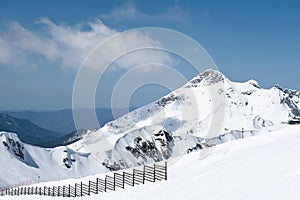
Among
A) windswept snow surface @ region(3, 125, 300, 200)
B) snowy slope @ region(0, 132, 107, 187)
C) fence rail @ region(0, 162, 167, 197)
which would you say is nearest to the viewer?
windswept snow surface @ region(3, 125, 300, 200)

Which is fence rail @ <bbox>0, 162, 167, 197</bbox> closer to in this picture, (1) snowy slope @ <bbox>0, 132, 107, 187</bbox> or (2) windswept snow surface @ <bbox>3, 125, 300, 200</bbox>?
(2) windswept snow surface @ <bbox>3, 125, 300, 200</bbox>

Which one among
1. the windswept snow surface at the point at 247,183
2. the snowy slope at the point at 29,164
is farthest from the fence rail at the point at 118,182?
the snowy slope at the point at 29,164

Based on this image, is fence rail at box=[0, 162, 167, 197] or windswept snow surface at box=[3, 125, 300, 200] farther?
fence rail at box=[0, 162, 167, 197]

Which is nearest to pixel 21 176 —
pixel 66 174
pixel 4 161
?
pixel 4 161

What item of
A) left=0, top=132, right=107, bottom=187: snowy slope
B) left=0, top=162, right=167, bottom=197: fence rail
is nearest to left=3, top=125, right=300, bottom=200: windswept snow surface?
→ left=0, top=162, right=167, bottom=197: fence rail

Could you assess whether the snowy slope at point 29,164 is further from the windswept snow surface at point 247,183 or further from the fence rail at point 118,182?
the windswept snow surface at point 247,183

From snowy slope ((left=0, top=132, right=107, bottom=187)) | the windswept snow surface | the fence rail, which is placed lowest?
the windswept snow surface

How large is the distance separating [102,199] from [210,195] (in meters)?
13.6

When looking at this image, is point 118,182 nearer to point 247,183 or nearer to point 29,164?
point 247,183

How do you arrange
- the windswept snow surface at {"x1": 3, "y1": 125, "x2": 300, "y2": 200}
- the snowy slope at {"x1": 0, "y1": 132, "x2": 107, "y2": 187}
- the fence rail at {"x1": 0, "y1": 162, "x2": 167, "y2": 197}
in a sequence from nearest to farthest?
the windswept snow surface at {"x1": 3, "y1": 125, "x2": 300, "y2": 200} < the fence rail at {"x1": 0, "y1": 162, "x2": 167, "y2": 197} < the snowy slope at {"x1": 0, "y1": 132, "x2": 107, "y2": 187}

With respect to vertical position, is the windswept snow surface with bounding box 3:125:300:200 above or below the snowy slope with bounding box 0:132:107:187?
below

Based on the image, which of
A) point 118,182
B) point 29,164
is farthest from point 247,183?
point 29,164

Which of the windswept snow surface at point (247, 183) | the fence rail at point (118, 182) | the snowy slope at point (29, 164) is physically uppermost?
the snowy slope at point (29, 164)

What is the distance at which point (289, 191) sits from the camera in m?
17.8
